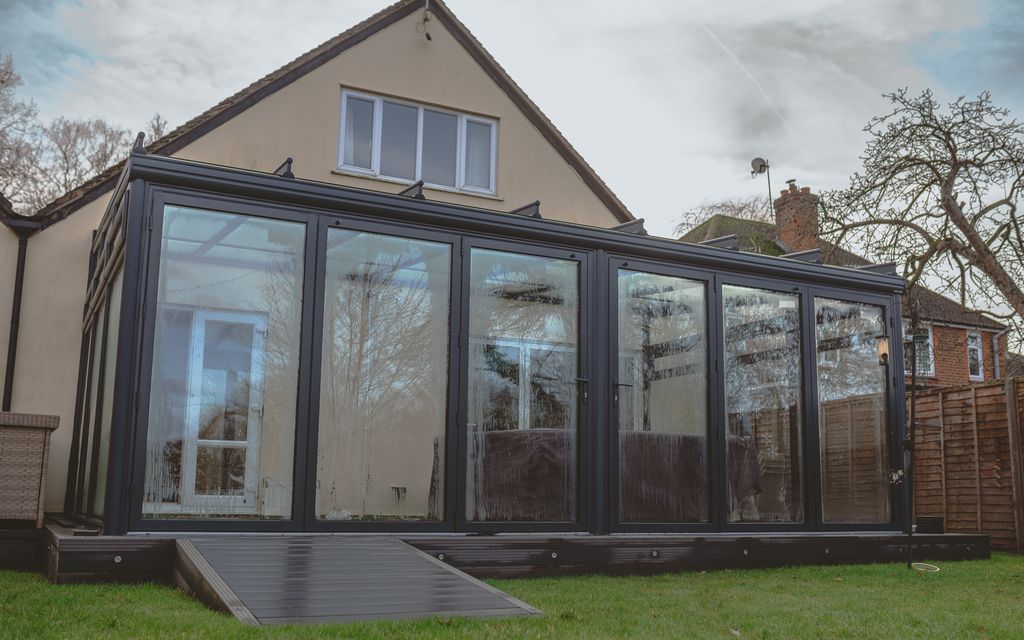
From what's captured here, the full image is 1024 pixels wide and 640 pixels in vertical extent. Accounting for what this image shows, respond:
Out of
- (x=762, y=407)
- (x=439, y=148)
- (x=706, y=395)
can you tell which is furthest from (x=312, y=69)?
(x=762, y=407)

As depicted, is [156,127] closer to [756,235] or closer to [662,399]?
[756,235]

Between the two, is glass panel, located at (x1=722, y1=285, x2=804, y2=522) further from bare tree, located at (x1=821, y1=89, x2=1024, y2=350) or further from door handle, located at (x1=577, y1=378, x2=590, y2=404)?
bare tree, located at (x1=821, y1=89, x2=1024, y2=350)

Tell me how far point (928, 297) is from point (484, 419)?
392 inches

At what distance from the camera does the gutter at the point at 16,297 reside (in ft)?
28.1

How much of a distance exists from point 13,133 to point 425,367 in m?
A: 14.2

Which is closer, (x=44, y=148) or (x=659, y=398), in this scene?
(x=659, y=398)

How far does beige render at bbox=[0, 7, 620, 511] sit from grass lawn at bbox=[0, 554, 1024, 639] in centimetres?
338

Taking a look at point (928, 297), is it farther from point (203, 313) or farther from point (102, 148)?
point (102, 148)

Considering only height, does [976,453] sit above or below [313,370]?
below

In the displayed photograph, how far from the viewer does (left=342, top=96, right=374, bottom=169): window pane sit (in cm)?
1136

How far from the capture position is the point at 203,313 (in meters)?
5.98

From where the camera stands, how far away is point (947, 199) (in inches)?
483

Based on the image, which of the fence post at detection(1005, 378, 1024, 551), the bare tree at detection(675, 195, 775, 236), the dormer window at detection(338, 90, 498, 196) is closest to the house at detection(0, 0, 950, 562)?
the fence post at detection(1005, 378, 1024, 551)

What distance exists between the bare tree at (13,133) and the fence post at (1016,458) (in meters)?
16.4
